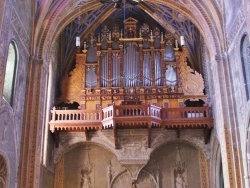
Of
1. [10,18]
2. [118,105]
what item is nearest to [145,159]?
[118,105]

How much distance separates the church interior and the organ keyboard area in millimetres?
48

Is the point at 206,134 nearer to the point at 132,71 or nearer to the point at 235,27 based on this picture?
the point at 132,71

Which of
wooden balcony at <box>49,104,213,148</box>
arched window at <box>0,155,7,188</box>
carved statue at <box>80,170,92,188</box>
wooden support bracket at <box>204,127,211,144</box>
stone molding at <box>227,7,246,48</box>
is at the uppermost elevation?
stone molding at <box>227,7,246,48</box>

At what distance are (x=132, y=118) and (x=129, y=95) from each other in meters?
1.82

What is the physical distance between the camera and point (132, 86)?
1714 centimetres

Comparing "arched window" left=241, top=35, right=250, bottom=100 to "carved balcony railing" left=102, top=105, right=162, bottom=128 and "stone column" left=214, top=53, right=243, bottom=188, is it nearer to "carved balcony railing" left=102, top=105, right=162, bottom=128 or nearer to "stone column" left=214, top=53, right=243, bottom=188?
"stone column" left=214, top=53, right=243, bottom=188

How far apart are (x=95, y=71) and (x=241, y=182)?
864 centimetres

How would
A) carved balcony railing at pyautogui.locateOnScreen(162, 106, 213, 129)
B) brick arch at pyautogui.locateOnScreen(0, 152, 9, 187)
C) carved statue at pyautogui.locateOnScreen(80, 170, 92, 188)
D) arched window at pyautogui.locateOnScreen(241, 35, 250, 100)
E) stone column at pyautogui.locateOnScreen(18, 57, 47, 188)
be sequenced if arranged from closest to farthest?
brick arch at pyautogui.locateOnScreen(0, 152, 9, 187)
arched window at pyautogui.locateOnScreen(241, 35, 250, 100)
stone column at pyautogui.locateOnScreen(18, 57, 47, 188)
carved balcony railing at pyautogui.locateOnScreen(162, 106, 213, 129)
carved statue at pyautogui.locateOnScreen(80, 170, 92, 188)

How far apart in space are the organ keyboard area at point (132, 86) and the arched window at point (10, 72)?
4.52 metres

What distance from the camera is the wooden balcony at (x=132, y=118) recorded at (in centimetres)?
1544

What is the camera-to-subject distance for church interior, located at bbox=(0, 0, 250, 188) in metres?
12.1

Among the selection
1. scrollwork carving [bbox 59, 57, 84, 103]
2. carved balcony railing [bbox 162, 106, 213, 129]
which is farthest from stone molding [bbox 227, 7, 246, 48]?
scrollwork carving [bbox 59, 57, 84, 103]

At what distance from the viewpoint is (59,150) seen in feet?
54.0

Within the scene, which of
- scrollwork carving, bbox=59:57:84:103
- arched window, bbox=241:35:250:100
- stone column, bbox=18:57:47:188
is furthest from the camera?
scrollwork carving, bbox=59:57:84:103
